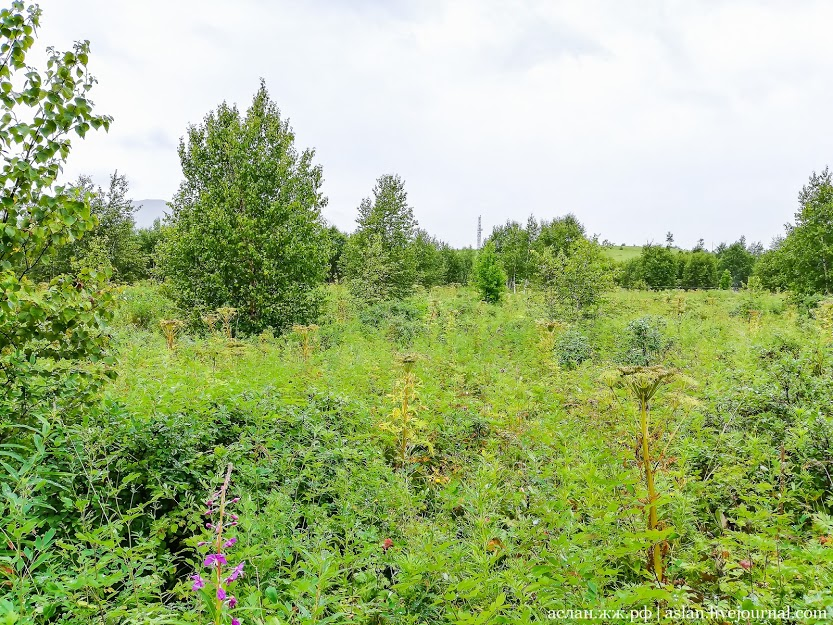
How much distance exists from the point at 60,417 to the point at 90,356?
0.54 metres

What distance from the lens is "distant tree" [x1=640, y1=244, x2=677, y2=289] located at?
3944 cm

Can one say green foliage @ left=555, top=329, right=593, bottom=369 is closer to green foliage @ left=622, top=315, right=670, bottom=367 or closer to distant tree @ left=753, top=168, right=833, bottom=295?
green foliage @ left=622, top=315, right=670, bottom=367

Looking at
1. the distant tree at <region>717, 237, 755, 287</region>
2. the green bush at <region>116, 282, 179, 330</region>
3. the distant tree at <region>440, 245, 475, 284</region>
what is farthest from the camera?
the distant tree at <region>717, 237, 755, 287</region>

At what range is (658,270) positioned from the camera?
39406 millimetres

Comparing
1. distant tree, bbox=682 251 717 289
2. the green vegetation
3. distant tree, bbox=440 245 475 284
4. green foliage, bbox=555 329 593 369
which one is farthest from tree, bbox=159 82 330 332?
distant tree, bbox=682 251 717 289

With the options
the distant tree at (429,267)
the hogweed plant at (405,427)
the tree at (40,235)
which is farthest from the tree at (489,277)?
the tree at (40,235)

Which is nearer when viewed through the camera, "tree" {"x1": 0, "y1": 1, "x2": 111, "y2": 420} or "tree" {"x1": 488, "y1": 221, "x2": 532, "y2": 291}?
"tree" {"x1": 0, "y1": 1, "x2": 111, "y2": 420}

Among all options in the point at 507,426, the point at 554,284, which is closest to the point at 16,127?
the point at 507,426

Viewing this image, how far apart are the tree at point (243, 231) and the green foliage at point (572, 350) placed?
7.01m

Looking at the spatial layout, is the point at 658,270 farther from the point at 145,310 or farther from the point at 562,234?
the point at 145,310

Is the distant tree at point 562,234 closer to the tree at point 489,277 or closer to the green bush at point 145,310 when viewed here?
the tree at point 489,277

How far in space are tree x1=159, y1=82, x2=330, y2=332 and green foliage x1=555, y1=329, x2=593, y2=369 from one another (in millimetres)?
7005

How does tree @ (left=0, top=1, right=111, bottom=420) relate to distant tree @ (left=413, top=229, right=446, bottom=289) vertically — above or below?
below

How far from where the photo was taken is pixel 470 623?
5.90 feet
